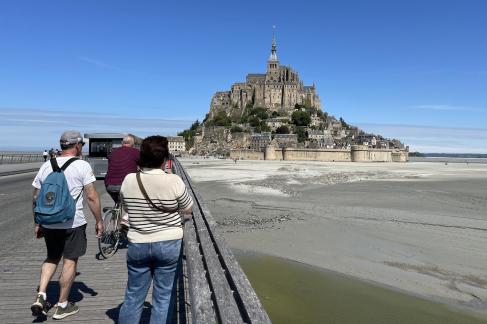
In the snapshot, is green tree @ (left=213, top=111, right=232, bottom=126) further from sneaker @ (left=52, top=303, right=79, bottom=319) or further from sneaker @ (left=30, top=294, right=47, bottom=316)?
sneaker @ (left=30, top=294, right=47, bottom=316)

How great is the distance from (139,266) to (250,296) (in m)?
0.90

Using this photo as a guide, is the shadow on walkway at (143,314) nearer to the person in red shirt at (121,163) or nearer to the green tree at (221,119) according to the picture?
the person in red shirt at (121,163)

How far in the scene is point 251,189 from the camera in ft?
72.6

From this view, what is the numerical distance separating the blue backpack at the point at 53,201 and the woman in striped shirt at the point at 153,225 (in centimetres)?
77

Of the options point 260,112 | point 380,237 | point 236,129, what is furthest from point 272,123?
point 380,237

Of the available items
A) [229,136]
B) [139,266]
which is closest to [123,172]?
[139,266]

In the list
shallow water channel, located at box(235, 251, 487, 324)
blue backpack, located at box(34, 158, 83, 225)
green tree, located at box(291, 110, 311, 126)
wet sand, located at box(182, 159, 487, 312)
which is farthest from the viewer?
green tree, located at box(291, 110, 311, 126)

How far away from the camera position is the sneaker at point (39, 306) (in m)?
3.75

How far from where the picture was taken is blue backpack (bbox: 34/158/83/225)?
3521mm

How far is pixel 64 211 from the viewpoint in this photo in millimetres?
3578

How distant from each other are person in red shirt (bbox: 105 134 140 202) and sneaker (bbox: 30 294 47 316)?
2.67 metres

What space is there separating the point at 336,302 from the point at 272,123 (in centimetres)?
11196

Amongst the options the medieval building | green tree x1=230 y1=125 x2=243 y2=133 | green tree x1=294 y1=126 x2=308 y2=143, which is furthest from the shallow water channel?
the medieval building

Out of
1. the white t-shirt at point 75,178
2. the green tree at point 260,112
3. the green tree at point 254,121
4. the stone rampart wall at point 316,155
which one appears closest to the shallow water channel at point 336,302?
the white t-shirt at point 75,178
